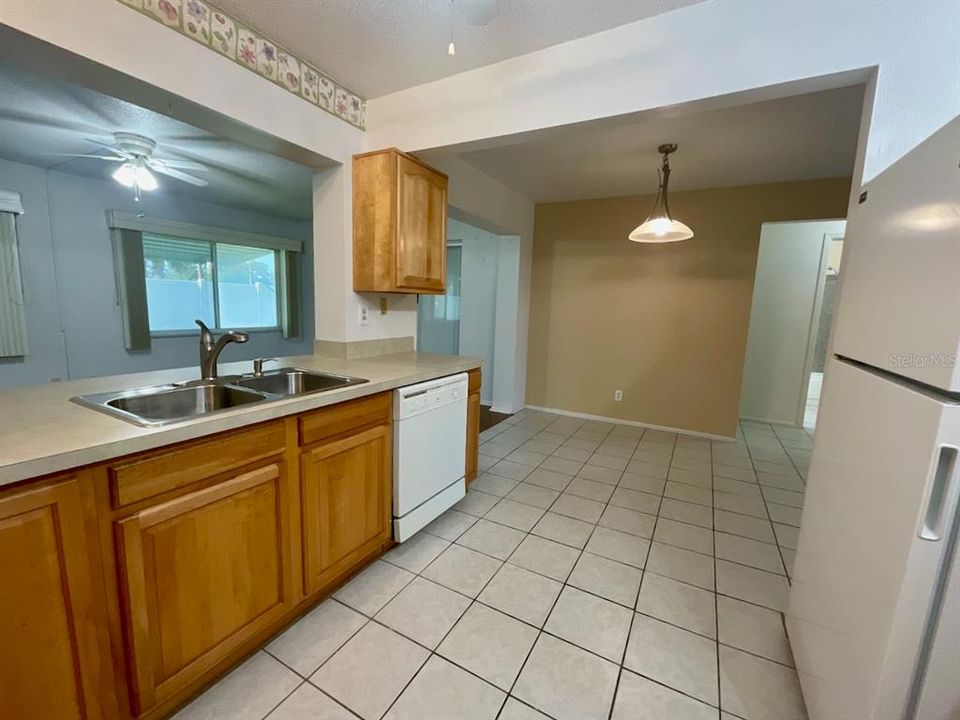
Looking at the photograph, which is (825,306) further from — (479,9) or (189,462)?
(189,462)

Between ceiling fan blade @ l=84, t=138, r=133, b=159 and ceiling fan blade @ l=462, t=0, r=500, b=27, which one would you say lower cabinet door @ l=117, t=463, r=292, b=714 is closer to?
ceiling fan blade @ l=462, t=0, r=500, b=27

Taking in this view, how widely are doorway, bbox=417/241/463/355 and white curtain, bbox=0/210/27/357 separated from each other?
3632mm

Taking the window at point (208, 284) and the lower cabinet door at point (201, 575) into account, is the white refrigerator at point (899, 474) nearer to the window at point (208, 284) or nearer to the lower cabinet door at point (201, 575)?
the lower cabinet door at point (201, 575)

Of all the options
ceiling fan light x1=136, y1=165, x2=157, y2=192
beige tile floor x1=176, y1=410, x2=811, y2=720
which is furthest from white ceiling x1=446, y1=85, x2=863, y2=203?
ceiling fan light x1=136, y1=165, x2=157, y2=192

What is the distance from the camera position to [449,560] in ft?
6.23

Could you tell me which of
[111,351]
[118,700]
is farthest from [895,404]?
[111,351]

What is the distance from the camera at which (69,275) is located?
3.62 meters

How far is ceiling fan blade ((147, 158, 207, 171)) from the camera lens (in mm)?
2838

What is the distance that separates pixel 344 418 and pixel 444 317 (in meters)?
3.76

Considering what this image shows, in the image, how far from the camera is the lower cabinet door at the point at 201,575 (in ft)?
3.33

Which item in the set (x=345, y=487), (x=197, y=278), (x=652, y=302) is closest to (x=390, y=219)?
(x=345, y=487)

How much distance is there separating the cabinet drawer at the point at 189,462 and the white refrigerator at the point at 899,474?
1638 millimetres

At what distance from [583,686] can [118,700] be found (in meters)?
1.32

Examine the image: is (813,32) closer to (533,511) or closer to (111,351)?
(533,511)
